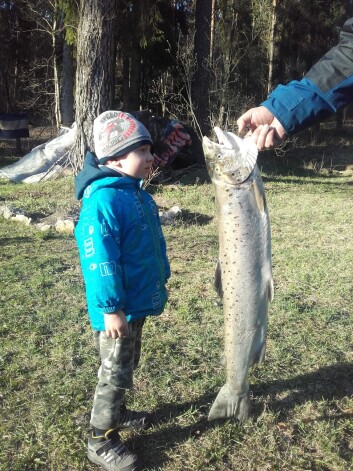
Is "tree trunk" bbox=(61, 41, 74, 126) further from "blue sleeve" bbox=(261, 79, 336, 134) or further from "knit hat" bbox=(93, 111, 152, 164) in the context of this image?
"blue sleeve" bbox=(261, 79, 336, 134)

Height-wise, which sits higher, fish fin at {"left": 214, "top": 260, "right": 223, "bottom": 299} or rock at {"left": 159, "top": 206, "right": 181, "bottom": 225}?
fish fin at {"left": 214, "top": 260, "right": 223, "bottom": 299}

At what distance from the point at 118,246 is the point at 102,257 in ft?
0.42

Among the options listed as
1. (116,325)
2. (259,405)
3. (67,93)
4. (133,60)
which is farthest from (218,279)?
(67,93)

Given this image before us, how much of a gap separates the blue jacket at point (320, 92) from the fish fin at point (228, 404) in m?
1.45

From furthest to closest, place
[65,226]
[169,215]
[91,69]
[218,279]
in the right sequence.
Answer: [91,69]
[169,215]
[65,226]
[218,279]

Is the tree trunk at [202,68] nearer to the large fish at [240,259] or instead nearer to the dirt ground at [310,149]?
the dirt ground at [310,149]

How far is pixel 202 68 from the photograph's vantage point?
1259 centimetres

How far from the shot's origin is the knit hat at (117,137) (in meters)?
2.58

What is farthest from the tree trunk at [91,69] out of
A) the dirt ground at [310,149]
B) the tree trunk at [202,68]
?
the dirt ground at [310,149]

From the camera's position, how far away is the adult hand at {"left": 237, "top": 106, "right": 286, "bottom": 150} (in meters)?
2.52

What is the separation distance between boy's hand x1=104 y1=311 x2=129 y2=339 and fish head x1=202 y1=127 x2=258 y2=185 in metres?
0.82

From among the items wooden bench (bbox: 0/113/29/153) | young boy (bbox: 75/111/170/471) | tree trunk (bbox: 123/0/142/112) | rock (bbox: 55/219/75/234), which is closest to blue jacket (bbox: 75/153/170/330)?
young boy (bbox: 75/111/170/471)

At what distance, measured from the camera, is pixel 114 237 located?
245cm

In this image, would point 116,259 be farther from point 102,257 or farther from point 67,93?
point 67,93
